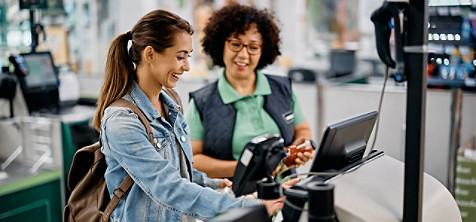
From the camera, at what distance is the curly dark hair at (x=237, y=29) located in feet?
8.73

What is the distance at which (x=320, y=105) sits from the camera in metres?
4.49

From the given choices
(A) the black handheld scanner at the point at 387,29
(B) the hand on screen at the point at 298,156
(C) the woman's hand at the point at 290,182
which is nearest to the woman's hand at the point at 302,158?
(B) the hand on screen at the point at 298,156

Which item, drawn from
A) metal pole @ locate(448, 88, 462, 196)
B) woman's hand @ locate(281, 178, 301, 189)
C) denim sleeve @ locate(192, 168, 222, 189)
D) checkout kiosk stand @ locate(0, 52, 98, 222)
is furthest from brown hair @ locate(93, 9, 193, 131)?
metal pole @ locate(448, 88, 462, 196)

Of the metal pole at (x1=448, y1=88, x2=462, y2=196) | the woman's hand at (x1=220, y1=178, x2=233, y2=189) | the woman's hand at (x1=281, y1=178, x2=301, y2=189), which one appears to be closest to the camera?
the woman's hand at (x1=281, y1=178, x2=301, y2=189)

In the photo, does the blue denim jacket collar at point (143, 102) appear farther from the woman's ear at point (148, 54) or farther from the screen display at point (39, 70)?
the screen display at point (39, 70)

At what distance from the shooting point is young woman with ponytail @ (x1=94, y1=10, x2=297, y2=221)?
166 cm

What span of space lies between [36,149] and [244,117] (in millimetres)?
1827

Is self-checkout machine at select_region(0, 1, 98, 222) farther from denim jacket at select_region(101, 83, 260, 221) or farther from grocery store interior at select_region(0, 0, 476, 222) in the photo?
denim jacket at select_region(101, 83, 260, 221)

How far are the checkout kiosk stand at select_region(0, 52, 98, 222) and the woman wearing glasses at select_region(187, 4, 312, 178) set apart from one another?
140cm

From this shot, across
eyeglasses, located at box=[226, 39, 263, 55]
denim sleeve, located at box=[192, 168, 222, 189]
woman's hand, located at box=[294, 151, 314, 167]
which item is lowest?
denim sleeve, located at box=[192, 168, 222, 189]

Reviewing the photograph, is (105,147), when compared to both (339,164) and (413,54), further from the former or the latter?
(413,54)

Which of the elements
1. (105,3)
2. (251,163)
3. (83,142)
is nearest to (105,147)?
(251,163)

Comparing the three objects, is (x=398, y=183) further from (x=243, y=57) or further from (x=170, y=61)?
(x=243, y=57)

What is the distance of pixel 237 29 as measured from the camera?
2639 mm
